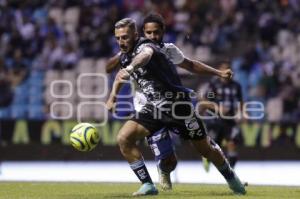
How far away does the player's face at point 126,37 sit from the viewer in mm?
10750

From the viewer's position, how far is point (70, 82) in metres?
22.9

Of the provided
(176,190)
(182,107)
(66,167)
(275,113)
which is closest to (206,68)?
(182,107)

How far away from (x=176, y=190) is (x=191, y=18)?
1382 cm

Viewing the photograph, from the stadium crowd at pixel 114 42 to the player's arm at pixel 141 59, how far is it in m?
11.9

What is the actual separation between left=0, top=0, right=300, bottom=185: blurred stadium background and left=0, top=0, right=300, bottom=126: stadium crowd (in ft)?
0.10

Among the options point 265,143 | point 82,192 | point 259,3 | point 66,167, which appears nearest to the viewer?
point 82,192

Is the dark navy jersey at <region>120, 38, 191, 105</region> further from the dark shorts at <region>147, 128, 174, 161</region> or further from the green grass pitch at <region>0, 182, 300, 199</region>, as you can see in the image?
the dark shorts at <region>147, 128, 174, 161</region>

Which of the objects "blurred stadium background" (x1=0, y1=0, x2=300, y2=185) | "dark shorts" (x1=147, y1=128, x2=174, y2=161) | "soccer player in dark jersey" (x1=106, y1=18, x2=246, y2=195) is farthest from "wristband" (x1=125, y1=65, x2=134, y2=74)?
"blurred stadium background" (x1=0, y1=0, x2=300, y2=185)

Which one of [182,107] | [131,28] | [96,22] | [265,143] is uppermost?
[131,28]

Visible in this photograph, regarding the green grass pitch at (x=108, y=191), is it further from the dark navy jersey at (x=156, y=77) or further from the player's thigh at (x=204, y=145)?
the dark navy jersey at (x=156, y=77)

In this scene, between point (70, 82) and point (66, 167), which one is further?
point (70, 82)

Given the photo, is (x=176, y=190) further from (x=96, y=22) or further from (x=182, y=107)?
(x=96, y=22)

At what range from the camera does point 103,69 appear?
23828 millimetres

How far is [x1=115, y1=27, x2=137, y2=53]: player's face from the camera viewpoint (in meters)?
10.8
